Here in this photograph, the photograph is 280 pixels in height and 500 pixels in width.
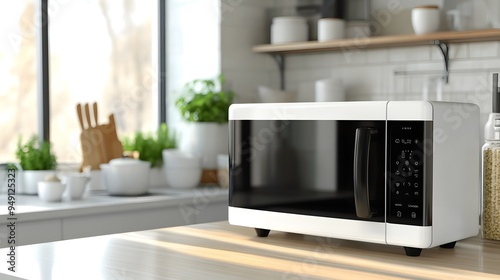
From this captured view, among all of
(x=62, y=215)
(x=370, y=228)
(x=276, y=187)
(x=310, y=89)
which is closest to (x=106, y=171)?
(x=62, y=215)

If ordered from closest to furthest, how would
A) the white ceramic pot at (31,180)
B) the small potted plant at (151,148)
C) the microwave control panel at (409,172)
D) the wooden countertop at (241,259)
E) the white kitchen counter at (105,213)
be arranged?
the wooden countertop at (241,259) → the microwave control panel at (409,172) → the white kitchen counter at (105,213) → the white ceramic pot at (31,180) → the small potted plant at (151,148)

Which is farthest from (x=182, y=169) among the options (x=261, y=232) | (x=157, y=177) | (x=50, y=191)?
(x=261, y=232)

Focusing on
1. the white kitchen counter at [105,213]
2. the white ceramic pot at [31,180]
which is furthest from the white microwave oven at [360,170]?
the white ceramic pot at [31,180]

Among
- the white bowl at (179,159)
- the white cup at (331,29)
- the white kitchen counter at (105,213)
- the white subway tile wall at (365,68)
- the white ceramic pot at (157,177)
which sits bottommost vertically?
the white kitchen counter at (105,213)

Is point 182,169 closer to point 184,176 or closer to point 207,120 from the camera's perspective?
point 184,176

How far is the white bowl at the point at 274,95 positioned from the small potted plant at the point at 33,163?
102 centimetres

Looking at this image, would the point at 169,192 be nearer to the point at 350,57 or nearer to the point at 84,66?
the point at 84,66

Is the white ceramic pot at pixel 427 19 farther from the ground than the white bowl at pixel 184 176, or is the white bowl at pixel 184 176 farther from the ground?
the white ceramic pot at pixel 427 19

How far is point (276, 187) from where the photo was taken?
1.61m

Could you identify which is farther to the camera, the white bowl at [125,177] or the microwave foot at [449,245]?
the white bowl at [125,177]

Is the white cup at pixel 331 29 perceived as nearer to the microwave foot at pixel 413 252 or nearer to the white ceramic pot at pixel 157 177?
the white ceramic pot at pixel 157 177

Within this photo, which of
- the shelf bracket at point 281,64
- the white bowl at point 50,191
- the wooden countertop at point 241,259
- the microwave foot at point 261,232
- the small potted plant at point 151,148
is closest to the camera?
the wooden countertop at point 241,259

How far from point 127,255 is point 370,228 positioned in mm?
476

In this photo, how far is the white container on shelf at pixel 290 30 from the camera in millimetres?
3330
